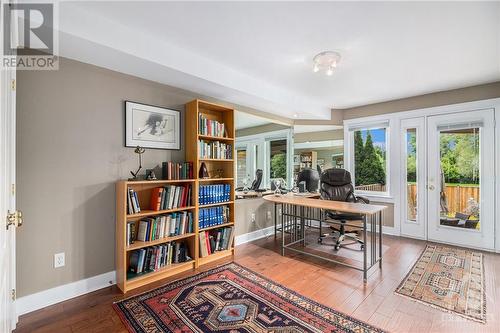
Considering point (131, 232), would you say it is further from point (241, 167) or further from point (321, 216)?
point (321, 216)

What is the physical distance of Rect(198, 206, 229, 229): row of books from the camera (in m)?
2.99

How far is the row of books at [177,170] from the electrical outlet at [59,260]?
3.93 ft

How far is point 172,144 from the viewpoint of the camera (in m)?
2.96

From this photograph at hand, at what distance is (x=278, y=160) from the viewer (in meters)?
4.61

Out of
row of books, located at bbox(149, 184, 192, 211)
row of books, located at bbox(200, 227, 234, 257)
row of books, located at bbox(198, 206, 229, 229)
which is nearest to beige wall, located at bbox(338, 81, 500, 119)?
row of books, located at bbox(198, 206, 229, 229)

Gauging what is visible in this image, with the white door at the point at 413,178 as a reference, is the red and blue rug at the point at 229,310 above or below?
below

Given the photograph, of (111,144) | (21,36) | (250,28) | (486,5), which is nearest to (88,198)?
(111,144)

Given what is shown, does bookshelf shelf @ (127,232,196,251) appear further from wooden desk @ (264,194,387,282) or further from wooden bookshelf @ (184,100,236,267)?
wooden desk @ (264,194,387,282)

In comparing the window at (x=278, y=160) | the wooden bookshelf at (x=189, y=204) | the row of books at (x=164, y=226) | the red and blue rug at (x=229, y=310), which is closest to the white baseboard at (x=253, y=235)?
the wooden bookshelf at (x=189, y=204)

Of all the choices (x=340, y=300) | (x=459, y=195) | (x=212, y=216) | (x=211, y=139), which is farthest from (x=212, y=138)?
(x=459, y=195)

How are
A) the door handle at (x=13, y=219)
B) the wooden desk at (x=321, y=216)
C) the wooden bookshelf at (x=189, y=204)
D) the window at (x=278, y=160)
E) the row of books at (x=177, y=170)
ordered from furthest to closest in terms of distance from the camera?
the window at (x=278, y=160)
the row of books at (x=177, y=170)
the wooden desk at (x=321, y=216)
the wooden bookshelf at (x=189, y=204)
the door handle at (x=13, y=219)

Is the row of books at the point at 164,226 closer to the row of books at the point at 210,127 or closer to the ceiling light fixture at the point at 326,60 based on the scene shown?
the row of books at the point at 210,127

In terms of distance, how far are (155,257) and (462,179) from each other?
4.62 meters

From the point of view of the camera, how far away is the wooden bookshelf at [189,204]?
233 centimetres
